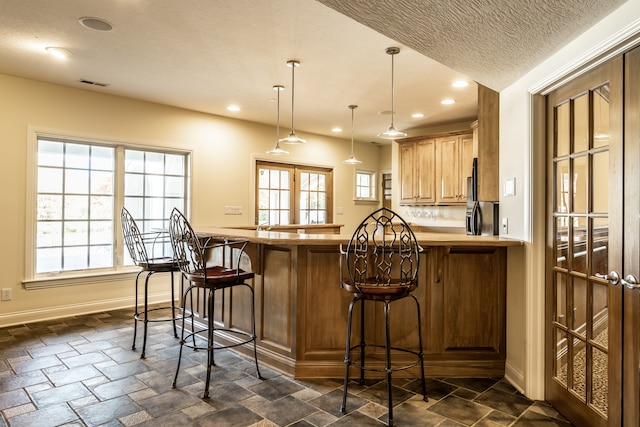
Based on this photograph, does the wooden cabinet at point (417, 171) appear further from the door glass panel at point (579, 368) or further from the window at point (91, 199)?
the door glass panel at point (579, 368)

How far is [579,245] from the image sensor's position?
2119 millimetres

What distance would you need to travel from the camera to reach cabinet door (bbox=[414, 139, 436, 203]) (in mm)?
6145

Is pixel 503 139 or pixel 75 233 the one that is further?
pixel 75 233

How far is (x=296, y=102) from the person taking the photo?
5.08m

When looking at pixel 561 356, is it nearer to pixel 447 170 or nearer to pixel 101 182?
pixel 447 170

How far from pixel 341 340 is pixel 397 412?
2.12ft

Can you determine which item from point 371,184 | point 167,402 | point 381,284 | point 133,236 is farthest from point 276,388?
point 371,184

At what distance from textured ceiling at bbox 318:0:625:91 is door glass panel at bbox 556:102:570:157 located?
322mm

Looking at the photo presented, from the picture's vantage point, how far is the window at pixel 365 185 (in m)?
7.95

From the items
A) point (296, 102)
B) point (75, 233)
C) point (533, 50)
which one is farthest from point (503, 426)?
point (75, 233)

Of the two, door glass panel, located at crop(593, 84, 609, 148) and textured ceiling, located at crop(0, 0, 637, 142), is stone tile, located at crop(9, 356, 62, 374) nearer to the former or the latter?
textured ceiling, located at crop(0, 0, 637, 142)

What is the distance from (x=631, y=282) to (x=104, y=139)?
5102 millimetres

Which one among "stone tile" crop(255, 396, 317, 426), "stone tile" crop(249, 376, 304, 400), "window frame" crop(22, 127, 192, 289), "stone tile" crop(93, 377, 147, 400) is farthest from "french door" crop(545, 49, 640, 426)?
"window frame" crop(22, 127, 192, 289)

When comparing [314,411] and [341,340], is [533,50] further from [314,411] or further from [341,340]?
[314,411]
